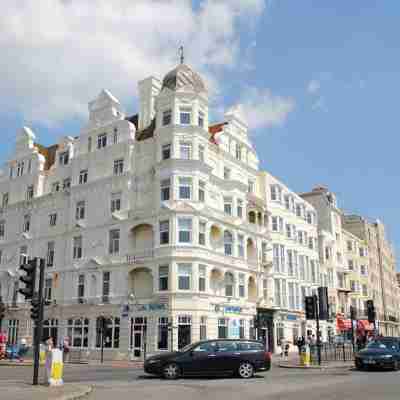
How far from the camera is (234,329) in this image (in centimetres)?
3788

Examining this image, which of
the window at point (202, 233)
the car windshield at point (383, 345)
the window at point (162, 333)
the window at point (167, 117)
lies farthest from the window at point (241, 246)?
the car windshield at point (383, 345)

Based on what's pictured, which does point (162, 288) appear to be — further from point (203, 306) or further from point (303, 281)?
point (303, 281)

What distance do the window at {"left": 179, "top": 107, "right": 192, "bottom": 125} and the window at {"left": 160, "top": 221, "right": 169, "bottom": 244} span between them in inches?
317

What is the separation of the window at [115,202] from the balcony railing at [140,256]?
14.1 ft

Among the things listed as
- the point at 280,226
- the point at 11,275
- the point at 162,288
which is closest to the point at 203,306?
the point at 162,288

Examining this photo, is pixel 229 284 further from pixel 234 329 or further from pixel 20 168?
pixel 20 168

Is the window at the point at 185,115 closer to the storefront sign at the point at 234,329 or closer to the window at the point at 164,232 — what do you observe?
the window at the point at 164,232

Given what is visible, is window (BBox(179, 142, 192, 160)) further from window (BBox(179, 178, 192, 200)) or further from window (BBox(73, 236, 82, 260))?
window (BBox(73, 236, 82, 260))

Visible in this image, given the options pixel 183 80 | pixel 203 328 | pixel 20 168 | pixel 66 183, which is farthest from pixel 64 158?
pixel 203 328

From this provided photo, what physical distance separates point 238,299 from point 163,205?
31.7 ft

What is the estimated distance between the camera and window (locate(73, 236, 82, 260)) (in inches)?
1635

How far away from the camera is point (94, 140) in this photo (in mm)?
43375

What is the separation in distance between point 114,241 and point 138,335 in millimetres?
7596

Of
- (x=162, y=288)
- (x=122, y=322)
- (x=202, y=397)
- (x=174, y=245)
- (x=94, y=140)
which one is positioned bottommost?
(x=202, y=397)
